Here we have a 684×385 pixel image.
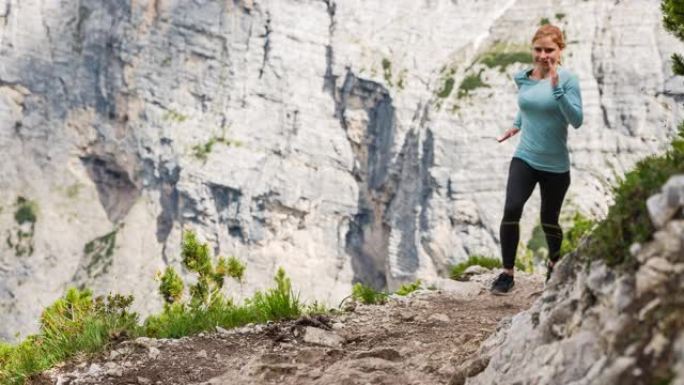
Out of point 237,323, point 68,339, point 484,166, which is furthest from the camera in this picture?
point 484,166

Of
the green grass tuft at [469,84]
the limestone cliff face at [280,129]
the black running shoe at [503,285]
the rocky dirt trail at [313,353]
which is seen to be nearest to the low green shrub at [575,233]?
the black running shoe at [503,285]

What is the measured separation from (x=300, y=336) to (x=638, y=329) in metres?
4.35

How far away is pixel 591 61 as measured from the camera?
91312mm

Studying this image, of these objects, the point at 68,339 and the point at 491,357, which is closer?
the point at 491,357

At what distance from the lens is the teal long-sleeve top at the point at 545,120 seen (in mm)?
6699

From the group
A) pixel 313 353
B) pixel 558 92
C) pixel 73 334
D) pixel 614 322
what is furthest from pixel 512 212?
pixel 73 334

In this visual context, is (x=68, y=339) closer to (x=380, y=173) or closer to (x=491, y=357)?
(x=491, y=357)

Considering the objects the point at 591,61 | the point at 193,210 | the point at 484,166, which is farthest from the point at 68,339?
the point at 193,210

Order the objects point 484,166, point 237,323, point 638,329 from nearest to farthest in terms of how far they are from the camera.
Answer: point 638,329 < point 237,323 < point 484,166

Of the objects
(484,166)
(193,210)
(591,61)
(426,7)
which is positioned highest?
(426,7)

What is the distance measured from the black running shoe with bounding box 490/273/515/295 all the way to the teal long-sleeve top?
1.90 metres

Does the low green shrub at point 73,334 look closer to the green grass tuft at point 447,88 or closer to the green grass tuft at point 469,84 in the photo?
the green grass tuft at point 469,84

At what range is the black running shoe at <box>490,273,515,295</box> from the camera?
28.8ft

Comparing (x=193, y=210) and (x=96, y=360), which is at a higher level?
(x=96, y=360)
